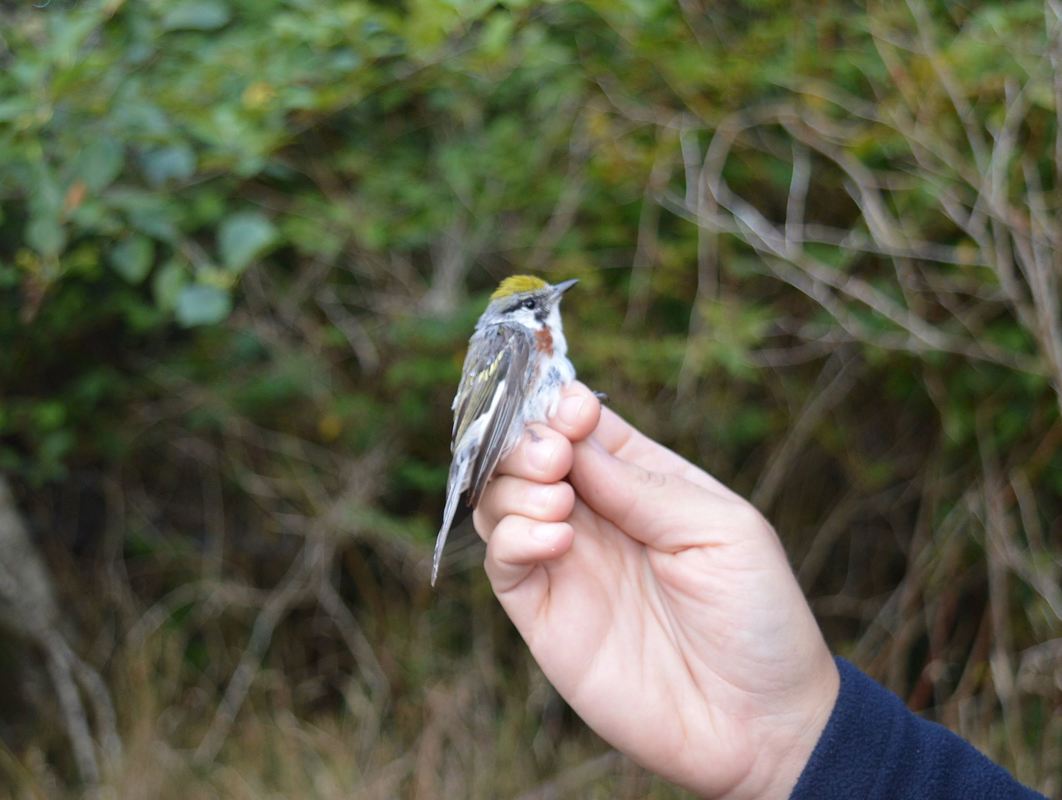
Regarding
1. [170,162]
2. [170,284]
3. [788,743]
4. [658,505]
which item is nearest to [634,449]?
[658,505]

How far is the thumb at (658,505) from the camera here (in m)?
2.23

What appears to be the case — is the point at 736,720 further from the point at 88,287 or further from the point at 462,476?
the point at 88,287

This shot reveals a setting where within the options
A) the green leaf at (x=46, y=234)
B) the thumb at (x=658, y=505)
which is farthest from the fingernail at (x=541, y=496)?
the green leaf at (x=46, y=234)

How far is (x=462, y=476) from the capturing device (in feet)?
8.45

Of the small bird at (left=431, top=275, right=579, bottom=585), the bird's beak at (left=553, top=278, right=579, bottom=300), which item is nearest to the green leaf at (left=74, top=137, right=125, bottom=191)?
the small bird at (left=431, top=275, right=579, bottom=585)

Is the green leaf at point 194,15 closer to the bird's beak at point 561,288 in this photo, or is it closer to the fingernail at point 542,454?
the bird's beak at point 561,288

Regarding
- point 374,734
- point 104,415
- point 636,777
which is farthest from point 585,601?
point 104,415

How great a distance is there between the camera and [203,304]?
296cm

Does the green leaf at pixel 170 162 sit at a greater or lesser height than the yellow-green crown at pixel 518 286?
greater

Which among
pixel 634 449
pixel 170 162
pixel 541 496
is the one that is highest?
pixel 170 162

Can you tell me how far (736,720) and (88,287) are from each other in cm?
335

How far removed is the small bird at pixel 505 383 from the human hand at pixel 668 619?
113mm

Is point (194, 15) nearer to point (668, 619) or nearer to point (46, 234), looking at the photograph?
point (46, 234)

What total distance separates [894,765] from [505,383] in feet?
4.22
